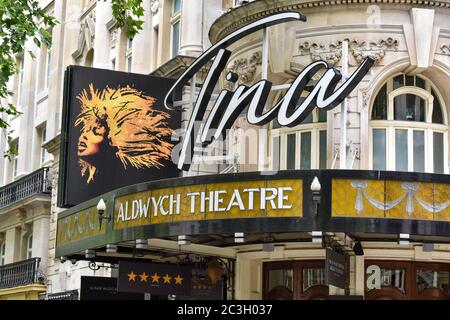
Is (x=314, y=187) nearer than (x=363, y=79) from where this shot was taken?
Yes

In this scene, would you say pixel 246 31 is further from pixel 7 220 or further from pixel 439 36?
pixel 7 220

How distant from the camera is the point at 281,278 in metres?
22.0

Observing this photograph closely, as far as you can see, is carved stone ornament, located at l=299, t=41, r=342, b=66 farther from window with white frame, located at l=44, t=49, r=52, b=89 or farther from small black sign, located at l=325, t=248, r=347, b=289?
window with white frame, located at l=44, t=49, r=52, b=89

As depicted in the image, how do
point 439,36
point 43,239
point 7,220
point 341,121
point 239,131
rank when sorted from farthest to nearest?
point 7,220, point 43,239, point 239,131, point 439,36, point 341,121

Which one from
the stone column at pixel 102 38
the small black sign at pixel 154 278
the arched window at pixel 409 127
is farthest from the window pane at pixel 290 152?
the stone column at pixel 102 38

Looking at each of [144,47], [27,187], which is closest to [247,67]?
[144,47]

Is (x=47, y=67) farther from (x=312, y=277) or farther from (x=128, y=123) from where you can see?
(x=312, y=277)

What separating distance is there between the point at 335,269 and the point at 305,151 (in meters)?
3.82

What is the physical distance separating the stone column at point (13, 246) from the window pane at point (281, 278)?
20.7 meters

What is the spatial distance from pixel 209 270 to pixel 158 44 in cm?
1018

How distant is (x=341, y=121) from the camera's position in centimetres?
1950

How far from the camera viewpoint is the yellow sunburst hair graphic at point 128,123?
1001 inches

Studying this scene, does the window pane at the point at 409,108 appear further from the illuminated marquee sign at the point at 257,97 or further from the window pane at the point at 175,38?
the window pane at the point at 175,38

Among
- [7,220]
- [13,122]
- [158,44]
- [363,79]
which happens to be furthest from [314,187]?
[13,122]
